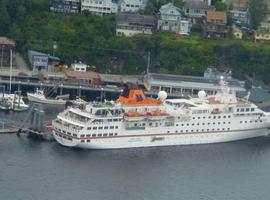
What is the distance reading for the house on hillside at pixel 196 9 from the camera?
7338cm

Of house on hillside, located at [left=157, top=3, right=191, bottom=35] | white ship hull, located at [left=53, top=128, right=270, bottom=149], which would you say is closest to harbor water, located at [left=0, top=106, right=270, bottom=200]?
white ship hull, located at [left=53, top=128, right=270, bottom=149]

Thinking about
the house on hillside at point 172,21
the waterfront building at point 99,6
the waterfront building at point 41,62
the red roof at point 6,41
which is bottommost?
the waterfront building at point 41,62

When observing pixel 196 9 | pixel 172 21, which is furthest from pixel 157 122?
pixel 196 9

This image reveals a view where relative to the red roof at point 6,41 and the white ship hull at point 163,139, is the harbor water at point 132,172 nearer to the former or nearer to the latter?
the white ship hull at point 163,139

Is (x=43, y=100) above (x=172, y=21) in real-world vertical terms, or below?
below

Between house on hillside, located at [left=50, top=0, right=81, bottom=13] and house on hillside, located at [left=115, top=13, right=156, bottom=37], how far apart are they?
311cm

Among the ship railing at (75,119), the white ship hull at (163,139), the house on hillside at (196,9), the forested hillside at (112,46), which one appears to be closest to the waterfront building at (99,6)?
the forested hillside at (112,46)

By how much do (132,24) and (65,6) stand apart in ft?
16.7

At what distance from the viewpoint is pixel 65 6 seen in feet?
229

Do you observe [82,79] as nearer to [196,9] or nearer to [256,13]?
[196,9]

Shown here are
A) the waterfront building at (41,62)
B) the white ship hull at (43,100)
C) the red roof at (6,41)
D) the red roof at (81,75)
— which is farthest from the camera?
the red roof at (6,41)

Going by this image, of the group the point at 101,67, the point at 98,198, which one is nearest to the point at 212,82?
the point at 101,67

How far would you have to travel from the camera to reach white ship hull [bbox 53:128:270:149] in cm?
4934

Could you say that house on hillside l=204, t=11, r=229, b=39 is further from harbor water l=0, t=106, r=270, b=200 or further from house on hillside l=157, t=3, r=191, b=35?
harbor water l=0, t=106, r=270, b=200
